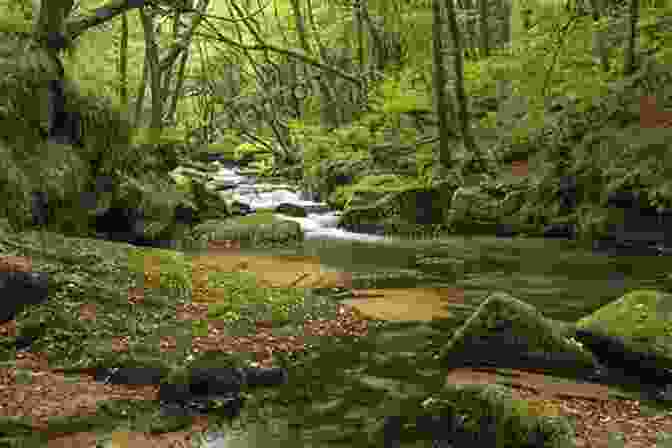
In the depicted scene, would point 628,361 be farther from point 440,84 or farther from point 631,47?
point 440,84

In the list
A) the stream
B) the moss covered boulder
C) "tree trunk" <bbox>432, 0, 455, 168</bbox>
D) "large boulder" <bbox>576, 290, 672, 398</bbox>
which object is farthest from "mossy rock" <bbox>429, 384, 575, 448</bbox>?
"tree trunk" <bbox>432, 0, 455, 168</bbox>

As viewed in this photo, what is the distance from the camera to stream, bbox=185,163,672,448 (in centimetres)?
625

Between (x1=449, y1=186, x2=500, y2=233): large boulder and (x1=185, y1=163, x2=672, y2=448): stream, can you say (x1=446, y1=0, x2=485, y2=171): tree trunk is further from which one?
(x1=185, y1=163, x2=672, y2=448): stream

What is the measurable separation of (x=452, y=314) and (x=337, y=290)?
9.15 feet

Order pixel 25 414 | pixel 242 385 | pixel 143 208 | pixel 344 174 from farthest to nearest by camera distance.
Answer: pixel 344 174 < pixel 143 208 < pixel 242 385 < pixel 25 414

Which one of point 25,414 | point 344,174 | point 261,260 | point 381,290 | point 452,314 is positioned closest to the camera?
point 25,414

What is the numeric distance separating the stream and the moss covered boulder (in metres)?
0.71

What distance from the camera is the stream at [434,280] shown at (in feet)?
20.5

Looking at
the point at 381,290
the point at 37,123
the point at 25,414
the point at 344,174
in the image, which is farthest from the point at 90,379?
the point at 344,174

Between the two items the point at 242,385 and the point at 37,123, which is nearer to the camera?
the point at 242,385

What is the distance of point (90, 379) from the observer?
701 cm

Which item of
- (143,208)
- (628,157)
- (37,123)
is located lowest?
(143,208)

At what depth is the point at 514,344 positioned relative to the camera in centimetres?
795

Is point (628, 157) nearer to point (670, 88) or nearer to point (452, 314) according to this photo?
point (670, 88)
